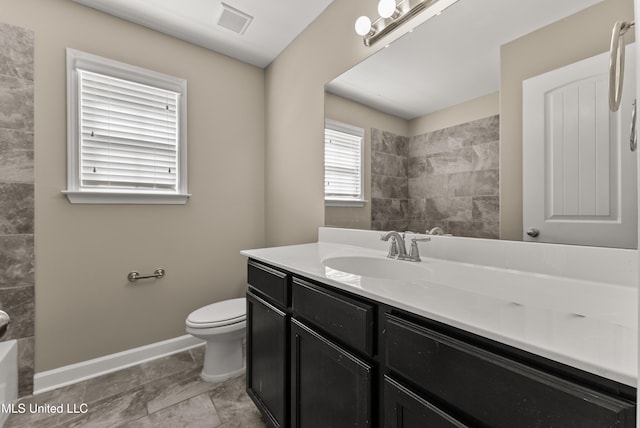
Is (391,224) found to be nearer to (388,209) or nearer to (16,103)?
(388,209)

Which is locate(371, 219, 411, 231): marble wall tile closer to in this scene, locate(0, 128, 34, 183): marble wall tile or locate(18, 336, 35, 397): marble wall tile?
locate(0, 128, 34, 183): marble wall tile

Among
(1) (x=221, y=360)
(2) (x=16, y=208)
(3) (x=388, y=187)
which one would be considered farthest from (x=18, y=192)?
(3) (x=388, y=187)

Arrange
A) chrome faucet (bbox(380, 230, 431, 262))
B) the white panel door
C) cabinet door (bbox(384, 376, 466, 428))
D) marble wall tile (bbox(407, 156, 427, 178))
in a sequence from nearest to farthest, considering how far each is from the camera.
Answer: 1. cabinet door (bbox(384, 376, 466, 428))
2. the white panel door
3. chrome faucet (bbox(380, 230, 431, 262))
4. marble wall tile (bbox(407, 156, 427, 178))

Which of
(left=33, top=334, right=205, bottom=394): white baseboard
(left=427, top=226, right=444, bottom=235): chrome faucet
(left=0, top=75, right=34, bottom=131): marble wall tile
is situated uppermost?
(left=0, top=75, right=34, bottom=131): marble wall tile

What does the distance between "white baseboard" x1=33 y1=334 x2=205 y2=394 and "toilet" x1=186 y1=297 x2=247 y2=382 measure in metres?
0.43

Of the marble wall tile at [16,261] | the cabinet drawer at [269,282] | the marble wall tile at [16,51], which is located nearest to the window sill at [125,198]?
the marble wall tile at [16,261]

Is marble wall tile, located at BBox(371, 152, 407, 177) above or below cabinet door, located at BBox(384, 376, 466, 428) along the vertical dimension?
Result: above

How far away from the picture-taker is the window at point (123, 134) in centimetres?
180

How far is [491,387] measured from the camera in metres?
0.54

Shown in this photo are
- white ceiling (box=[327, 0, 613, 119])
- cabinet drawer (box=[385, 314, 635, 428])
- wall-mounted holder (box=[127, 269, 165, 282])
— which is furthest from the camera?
wall-mounted holder (box=[127, 269, 165, 282])

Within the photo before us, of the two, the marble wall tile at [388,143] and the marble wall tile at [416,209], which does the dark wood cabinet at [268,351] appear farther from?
the marble wall tile at [388,143]

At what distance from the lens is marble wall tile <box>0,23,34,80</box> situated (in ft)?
5.24

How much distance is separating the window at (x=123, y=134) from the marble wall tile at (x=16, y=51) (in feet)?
0.59

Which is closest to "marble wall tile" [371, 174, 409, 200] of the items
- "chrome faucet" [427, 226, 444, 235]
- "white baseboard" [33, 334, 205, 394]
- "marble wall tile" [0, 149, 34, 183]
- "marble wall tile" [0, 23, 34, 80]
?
"chrome faucet" [427, 226, 444, 235]
